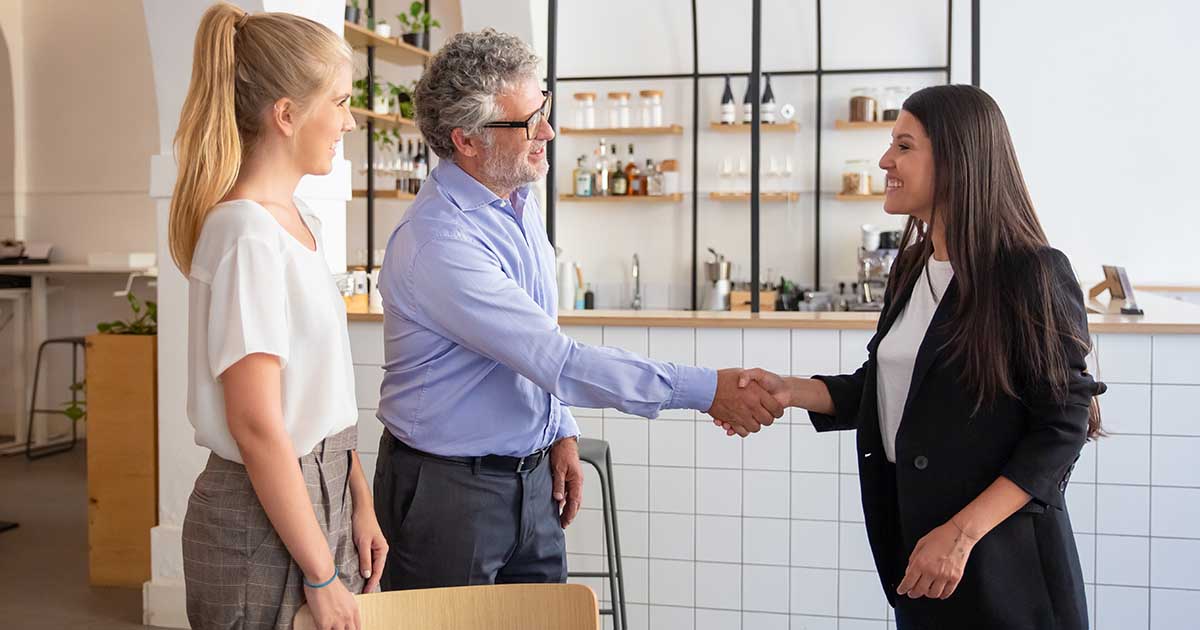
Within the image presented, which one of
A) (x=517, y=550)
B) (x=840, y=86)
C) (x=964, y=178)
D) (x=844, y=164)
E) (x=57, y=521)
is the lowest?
(x=57, y=521)

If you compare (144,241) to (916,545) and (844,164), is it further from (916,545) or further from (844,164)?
(916,545)

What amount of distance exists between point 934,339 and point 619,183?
565 cm

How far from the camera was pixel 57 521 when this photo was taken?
5242 millimetres

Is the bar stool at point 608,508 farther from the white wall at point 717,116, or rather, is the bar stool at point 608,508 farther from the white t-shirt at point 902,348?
the white wall at point 717,116

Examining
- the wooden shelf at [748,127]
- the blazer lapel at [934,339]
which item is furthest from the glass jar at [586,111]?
the blazer lapel at [934,339]

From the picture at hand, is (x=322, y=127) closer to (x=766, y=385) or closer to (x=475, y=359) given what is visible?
(x=475, y=359)

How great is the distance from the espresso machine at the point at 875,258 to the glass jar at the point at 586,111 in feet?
6.18

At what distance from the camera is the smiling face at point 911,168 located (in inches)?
70.6

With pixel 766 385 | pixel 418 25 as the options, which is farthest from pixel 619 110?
pixel 766 385

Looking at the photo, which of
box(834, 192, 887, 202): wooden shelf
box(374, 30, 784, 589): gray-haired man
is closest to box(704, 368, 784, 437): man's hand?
box(374, 30, 784, 589): gray-haired man

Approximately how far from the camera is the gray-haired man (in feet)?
6.26

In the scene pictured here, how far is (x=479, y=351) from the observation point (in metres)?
1.91

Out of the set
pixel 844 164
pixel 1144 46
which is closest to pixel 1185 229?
pixel 1144 46

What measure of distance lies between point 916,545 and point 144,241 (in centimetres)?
710
